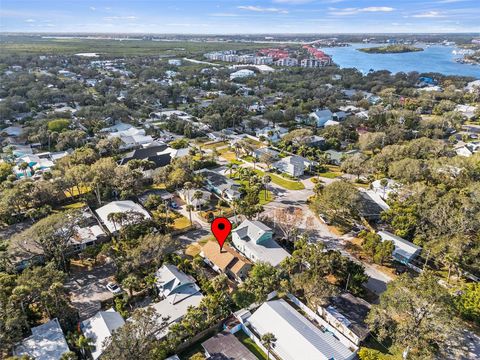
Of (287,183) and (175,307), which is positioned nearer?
(175,307)

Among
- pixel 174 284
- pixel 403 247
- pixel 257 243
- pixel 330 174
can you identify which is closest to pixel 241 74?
pixel 330 174

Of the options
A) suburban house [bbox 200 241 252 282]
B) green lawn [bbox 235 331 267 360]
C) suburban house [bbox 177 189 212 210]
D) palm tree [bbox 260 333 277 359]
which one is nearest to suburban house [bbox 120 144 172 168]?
suburban house [bbox 177 189 212 210]

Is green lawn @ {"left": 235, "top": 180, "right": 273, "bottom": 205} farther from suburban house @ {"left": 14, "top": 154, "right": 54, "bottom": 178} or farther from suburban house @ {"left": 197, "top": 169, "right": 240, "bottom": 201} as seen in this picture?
suburban house @ {"left": 14, "top": 154, "right": 54, "bottom": 178}

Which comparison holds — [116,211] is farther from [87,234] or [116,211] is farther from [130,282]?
[130,282]

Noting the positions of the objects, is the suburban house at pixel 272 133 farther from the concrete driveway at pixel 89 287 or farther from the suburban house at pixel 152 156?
the concrete driveway at pixel 89 287

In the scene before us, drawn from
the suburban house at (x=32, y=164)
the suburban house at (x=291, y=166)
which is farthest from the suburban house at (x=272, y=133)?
the suburban house at (x=32, y=164)
